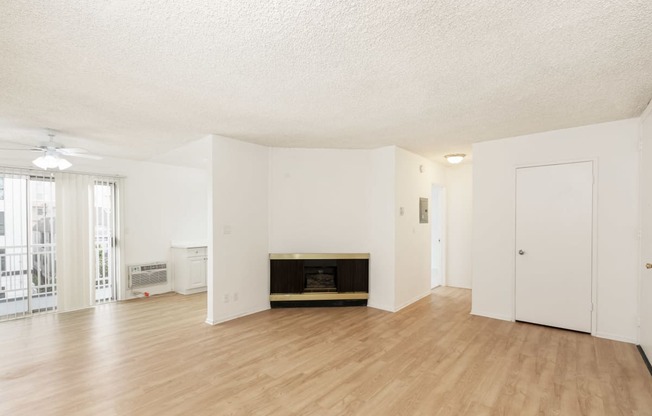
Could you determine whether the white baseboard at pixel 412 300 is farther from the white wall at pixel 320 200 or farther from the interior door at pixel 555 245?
the interior door at pixel 555 245

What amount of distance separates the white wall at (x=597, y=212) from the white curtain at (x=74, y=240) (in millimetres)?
6139

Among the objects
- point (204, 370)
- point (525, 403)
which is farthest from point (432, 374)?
point (204, 370)

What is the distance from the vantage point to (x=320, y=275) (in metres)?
5.18

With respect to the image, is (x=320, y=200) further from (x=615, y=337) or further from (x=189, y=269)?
(x=615, y=337)

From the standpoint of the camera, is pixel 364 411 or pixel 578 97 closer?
pixel 364 411

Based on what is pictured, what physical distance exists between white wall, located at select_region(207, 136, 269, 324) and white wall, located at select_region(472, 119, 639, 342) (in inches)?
126

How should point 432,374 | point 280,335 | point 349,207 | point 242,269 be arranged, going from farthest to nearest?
1. point 349,207
2. point 242,269
3. point 280,335
4. point 432,374

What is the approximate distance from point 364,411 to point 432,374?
0.89 m

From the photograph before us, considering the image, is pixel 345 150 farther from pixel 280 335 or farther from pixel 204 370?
pixel 204 370

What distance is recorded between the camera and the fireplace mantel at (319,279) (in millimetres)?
4984

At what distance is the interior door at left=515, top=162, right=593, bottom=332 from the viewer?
391cm

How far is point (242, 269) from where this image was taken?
4.67 metres

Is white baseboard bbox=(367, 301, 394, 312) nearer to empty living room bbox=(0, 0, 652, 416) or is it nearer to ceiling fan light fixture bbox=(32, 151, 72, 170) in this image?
empty living room bbox=(0, 0, 652, 416)

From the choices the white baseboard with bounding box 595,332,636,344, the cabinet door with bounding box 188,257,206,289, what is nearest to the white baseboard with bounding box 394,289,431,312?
the white baseboard with bounding box 595,332,636,344
